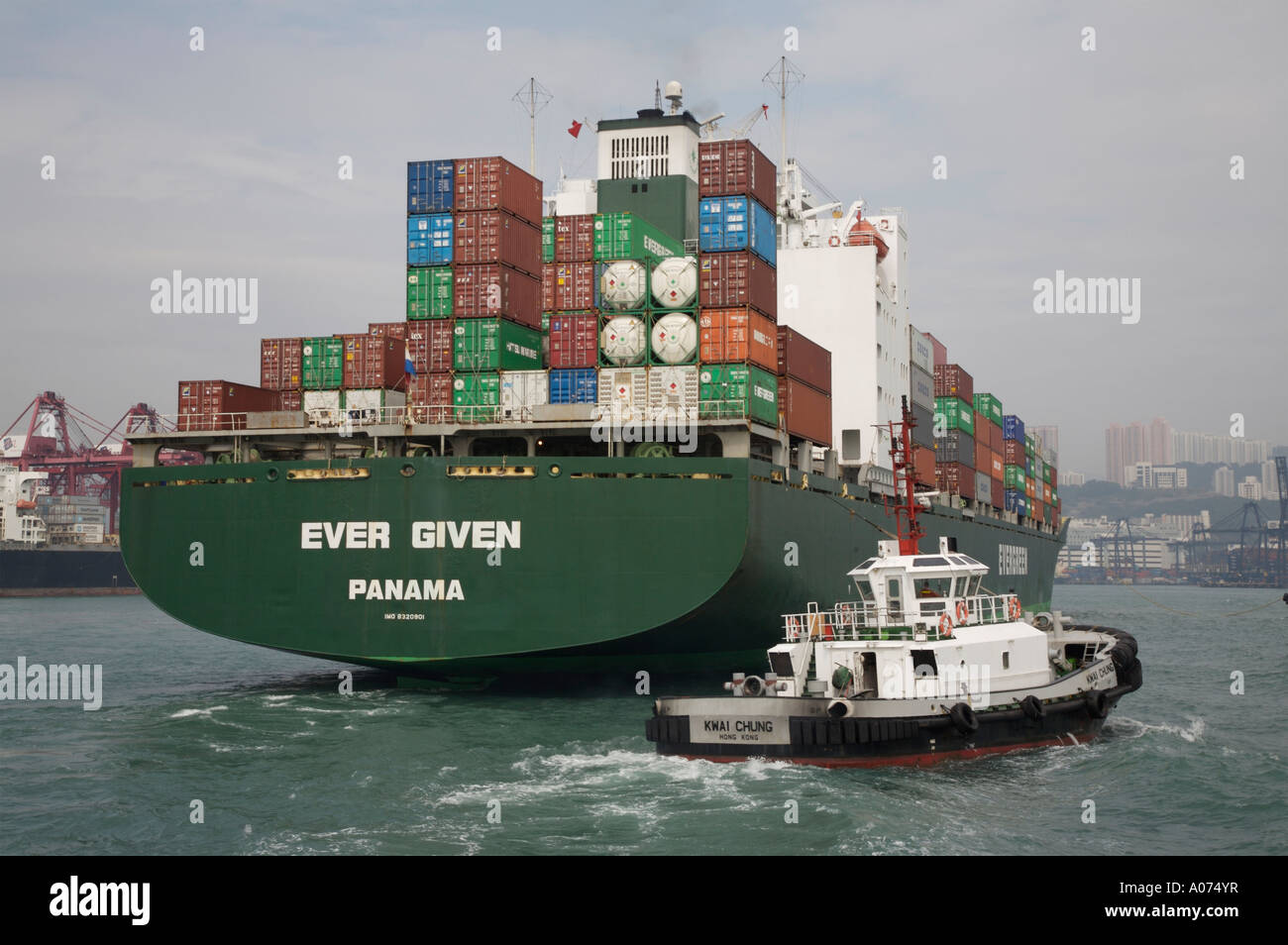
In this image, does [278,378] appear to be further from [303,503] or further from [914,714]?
[914,714]

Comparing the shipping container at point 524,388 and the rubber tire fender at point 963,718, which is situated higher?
the shipping container at point 524,388

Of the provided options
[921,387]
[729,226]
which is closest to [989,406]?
[921,387]

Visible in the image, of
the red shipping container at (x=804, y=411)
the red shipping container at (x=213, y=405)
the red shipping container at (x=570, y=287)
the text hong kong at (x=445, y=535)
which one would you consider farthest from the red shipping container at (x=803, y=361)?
the red shipping container at (x=213, y=405)

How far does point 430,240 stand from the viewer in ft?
115

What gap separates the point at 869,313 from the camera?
46.4 meters

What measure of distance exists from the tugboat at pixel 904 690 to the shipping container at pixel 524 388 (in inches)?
420

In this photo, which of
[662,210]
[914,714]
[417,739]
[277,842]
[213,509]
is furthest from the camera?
[662,210]

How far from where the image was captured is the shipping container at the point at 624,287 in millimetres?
34281

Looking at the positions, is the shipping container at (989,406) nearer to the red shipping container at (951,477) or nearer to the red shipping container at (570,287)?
the red shipping container at (951,477)

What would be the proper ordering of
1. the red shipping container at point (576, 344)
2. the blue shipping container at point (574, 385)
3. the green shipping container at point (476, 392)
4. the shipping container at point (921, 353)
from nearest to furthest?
the green shipping container at point (476, 392) < the blue shipping container at point (574, 385) < the red shipping container at point (576, 344) < the shipping container at point (921, 353)

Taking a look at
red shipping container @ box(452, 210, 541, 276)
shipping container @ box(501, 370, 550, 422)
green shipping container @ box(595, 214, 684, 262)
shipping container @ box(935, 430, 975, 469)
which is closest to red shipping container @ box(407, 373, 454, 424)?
shipping container @ box(501, 370, 550, 422)

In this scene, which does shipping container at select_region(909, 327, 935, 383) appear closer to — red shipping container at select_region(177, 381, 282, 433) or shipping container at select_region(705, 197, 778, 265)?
shipping container at select_region(705, 197, 778, 265)
